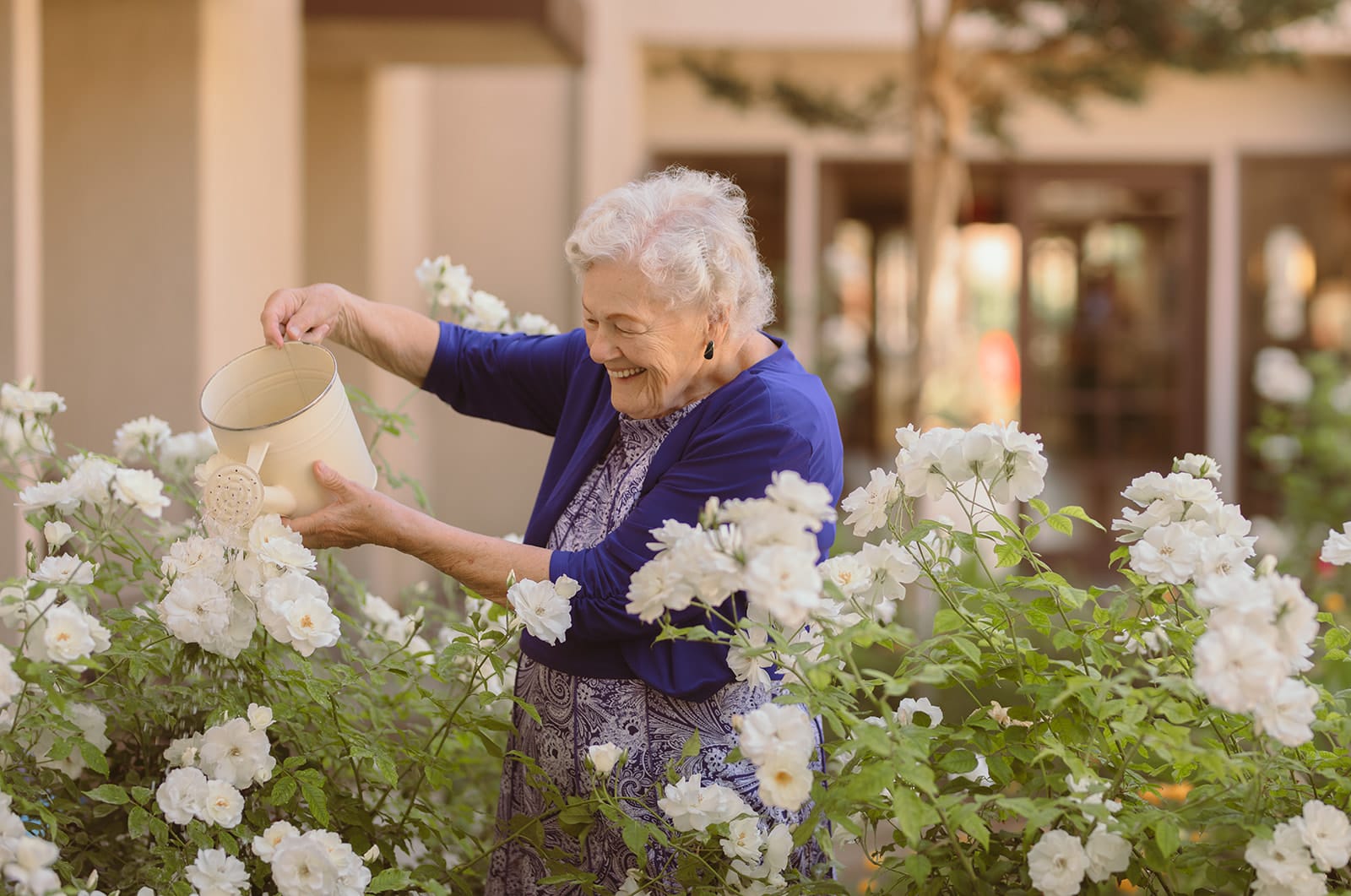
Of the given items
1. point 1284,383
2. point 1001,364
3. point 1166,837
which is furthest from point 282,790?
point 1001,364

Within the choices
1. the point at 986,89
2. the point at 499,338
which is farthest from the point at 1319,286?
the point at 499,338

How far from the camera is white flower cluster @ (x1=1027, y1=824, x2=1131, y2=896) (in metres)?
1.42

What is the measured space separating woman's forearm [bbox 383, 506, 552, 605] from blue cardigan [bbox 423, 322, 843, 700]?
3 cm

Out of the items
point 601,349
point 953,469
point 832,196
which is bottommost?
point 953,469

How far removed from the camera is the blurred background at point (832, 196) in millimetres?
3871

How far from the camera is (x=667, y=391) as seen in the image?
70.4 inches

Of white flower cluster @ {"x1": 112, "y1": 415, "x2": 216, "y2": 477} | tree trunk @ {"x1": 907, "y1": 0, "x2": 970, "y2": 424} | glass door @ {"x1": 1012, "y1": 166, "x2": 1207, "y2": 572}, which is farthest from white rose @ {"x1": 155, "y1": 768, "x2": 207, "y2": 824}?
glass door @ {"x1": 1012, "y1": 166, "x2": 1207, "y2": 572}

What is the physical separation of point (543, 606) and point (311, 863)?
0.36 m

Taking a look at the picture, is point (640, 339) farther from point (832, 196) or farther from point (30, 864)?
point (832, 196)

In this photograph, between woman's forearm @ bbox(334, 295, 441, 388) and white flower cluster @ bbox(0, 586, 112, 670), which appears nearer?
white flower cluster @ bbox(0, 586, 112, 670)

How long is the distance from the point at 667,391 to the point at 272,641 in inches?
22.5

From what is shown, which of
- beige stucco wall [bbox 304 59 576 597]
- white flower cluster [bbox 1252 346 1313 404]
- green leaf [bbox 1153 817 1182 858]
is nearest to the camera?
green leaf [bbox 1153 817 1182 858]

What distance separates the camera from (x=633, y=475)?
1863 millimetres

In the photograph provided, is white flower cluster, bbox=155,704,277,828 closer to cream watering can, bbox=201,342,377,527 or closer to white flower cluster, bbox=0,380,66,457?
cream watering can, bbox=201,342,377,527
